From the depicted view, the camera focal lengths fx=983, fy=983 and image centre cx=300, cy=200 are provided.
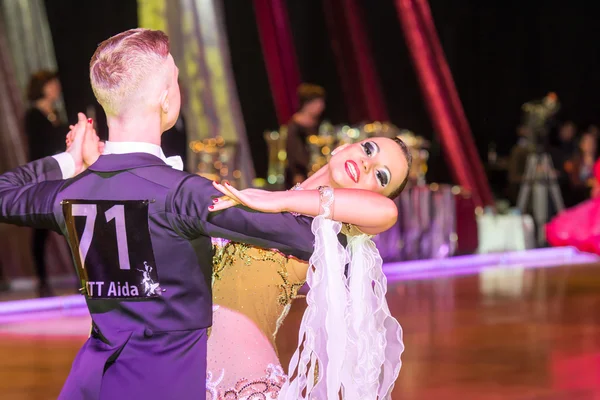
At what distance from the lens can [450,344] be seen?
4.67m

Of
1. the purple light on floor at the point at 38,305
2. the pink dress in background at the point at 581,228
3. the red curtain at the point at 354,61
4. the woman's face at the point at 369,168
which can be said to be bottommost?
the pink dress in background at the point at 581,228

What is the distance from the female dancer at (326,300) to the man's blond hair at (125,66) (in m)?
0.28

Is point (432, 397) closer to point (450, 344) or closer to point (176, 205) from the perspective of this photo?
point (450, 344)

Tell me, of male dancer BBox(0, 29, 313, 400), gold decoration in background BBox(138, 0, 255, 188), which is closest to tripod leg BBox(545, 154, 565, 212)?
gold decoration in background BBox(138, 0, 255, 188)

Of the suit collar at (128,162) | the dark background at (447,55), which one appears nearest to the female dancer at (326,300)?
the suit collar at (128,162)

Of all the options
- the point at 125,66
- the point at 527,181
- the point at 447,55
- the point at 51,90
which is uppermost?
the point at 447,55

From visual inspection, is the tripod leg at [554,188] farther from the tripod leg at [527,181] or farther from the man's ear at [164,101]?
the man's ear at [164,101]

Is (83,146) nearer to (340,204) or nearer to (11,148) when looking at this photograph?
(340,204)

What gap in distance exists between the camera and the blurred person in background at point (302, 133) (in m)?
6.95

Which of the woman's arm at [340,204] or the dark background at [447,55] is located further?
the dark background at [447,55]

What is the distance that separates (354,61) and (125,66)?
8651 mm

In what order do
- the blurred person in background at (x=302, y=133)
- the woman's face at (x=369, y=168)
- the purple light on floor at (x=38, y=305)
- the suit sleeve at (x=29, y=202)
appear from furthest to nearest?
the blurred person in background at (x=302, y=133), the purple light on floor at (x=38, y=305), the woman's face at (x=369, y=168), the suit sleeve at (x=29, y=202)

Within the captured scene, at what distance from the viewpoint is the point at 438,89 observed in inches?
411

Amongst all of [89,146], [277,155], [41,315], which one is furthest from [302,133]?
[89,146]
